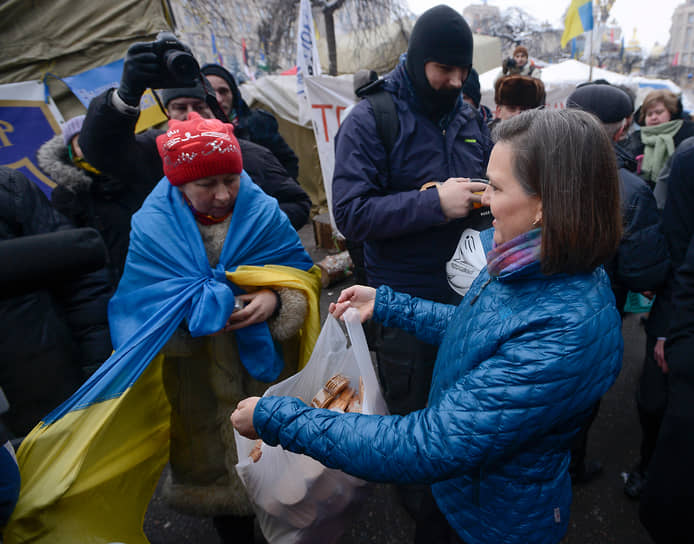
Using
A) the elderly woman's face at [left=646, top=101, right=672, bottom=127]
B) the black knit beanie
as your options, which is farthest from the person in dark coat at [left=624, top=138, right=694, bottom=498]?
the elderly woman's face at [left=646, top=101, right=672, bottom=127]

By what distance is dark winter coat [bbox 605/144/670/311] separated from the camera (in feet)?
5.88

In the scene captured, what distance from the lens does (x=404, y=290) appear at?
1.91 meters

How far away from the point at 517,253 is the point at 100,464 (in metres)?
1.40

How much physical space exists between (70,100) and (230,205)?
405 cm

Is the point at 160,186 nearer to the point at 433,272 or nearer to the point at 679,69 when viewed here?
the point at 433,272

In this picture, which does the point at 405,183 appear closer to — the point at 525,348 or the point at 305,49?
the point at 525,348

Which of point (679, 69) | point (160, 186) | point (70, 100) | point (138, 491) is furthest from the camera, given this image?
point (679, 69)

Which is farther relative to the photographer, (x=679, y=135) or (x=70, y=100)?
(x=70, y=100)

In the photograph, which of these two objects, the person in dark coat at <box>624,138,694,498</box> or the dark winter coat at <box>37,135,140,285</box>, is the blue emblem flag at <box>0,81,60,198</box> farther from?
the person in dark coat at <box>624,138,694,498</box>

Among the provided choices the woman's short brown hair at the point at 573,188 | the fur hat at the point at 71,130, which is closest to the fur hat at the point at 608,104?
the woman's short brown hair at the point at 573,188

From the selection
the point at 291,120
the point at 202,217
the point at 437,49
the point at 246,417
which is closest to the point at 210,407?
the point at 246,417

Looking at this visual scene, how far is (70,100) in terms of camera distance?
4.28 meters

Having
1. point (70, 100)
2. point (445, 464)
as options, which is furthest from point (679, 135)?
point (70, 100)

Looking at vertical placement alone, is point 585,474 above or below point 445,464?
below
